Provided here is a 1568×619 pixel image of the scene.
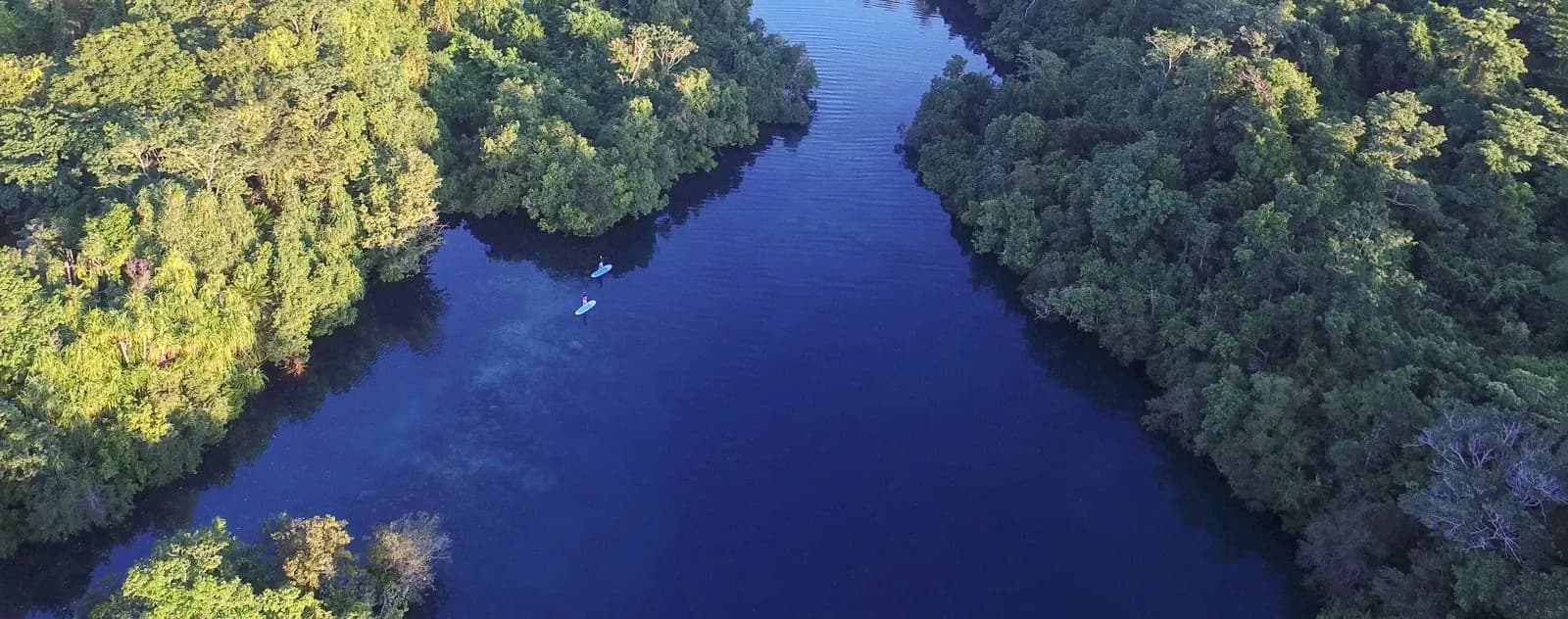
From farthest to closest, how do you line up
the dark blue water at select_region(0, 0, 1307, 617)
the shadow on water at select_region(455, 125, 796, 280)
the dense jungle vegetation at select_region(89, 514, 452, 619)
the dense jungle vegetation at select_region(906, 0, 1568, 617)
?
the shadow on water at select_region(455, 125, 796, 280), the dark blue water at select_region(0, 0, 1307, 617), the dense jungle vegetation at select_region(906, 0, 1568, 617), the dense jungle vegetation at select_region(89, 514, 452, 619)

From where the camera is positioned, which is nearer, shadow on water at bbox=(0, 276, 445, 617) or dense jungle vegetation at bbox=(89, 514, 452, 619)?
dense jungle vegetation at bbox=(89, 514, 452, 619)

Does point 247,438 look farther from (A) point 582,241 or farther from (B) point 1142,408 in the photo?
(B) point 1142,408

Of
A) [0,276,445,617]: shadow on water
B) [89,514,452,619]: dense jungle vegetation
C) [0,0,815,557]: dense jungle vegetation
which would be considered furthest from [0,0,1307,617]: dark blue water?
[0,0,815,557]: dense jungle vegetation

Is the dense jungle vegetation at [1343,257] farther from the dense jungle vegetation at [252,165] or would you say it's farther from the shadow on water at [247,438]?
the shadow on water at [247,438]

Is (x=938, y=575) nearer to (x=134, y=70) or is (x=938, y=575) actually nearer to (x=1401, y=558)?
(x=1401, y=558)

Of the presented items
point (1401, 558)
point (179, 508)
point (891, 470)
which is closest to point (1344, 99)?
point (1401, 558)

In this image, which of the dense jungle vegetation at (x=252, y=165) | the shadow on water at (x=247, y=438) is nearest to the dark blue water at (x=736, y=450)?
the shadow on water at (x=247, y=438)

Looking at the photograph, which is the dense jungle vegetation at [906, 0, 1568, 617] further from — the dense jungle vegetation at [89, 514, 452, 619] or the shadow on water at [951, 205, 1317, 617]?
the dense jungle vegetation at [89, 514, 452, 619]
